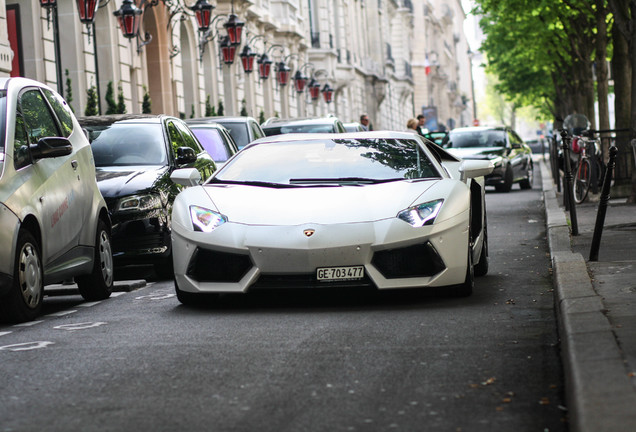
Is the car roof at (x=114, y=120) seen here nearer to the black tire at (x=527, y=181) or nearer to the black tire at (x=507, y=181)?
the black tire at (x=507, y=181)

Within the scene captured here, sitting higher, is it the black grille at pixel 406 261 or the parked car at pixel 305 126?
the parked car at pixel 305 126

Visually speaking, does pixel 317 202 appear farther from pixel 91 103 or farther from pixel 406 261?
pixel 91 103

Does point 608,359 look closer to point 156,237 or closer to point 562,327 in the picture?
point 562,327

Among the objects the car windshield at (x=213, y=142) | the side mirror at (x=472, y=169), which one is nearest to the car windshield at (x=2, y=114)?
the side mirror at (x=472, y=169)

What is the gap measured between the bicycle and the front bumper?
1125cm

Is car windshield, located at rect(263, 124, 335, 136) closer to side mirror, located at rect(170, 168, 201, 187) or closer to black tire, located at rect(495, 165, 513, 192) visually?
black tire, located at rect(495, 165, 513, 192)

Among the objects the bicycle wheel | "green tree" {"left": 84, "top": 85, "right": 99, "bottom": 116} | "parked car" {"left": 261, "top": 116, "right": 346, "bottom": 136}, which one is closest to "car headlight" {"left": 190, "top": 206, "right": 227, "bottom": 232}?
the bicycle wheel

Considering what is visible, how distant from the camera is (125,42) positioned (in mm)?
28156

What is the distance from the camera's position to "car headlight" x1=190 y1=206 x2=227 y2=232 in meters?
8.55

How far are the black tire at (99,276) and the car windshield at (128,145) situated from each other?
93.5 inches

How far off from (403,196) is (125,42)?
20.4 metres

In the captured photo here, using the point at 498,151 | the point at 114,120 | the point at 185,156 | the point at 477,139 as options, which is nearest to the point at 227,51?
the point at 477,139

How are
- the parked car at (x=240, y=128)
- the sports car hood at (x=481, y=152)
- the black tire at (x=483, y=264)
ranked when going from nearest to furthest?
the black tire at (x=483, y=264) < the parked car at (x=240, y=128) < the sports car hood at (x=481, y=152)

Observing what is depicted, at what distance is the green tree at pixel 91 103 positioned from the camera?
25125mm
